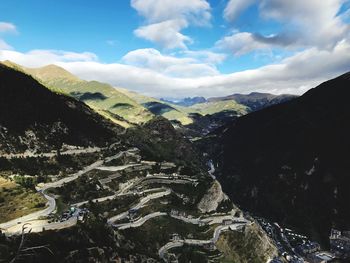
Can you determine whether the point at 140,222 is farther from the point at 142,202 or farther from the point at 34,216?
the point at 34,216

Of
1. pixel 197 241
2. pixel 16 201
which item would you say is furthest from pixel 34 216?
pixel 197 241

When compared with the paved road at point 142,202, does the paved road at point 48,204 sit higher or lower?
higher

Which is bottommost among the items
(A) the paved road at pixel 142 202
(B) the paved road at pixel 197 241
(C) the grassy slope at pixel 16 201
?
(B) the paved road at pixel 197 241

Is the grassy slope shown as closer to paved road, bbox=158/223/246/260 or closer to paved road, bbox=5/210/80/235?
paved road, bbox=5/210/80/235

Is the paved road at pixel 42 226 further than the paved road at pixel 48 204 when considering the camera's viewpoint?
No

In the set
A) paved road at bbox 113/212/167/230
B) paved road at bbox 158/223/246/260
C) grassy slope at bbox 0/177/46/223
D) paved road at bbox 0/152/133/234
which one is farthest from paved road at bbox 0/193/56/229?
paved road at bbox 158/223/246/260

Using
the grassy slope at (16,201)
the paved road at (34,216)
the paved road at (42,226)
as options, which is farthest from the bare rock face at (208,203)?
the paved road at (42,226)

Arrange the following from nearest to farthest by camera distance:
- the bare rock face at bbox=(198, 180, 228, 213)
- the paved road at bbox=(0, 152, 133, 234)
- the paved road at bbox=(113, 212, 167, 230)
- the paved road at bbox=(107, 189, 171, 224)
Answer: the paved road at bbox=(0, 152, 133, 234)
the paved road at bbox=(113, 212, 167, 230)
the paved road at bbox=(107, 189, 171, 224)
the bare rock face at bbox=(198, 180, 228, 213)

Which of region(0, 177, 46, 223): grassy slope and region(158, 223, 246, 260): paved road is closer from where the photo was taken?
region(0, 177, 46, 223): grassy slope

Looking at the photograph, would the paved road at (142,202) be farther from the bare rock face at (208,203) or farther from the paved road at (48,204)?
the paved road at (48,204)

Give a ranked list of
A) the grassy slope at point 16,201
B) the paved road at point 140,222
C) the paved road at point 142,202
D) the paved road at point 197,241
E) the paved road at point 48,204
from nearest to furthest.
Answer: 1. the paved road at point 48,204
2. the grassy slope at point 16,201
3. the paved road at point 140,222
4. the paved road at point 197,241
5. the paved road at point 142,202

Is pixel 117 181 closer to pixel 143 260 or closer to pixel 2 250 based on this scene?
pixel 143 260

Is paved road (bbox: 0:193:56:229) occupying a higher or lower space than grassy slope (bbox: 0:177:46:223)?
lower
